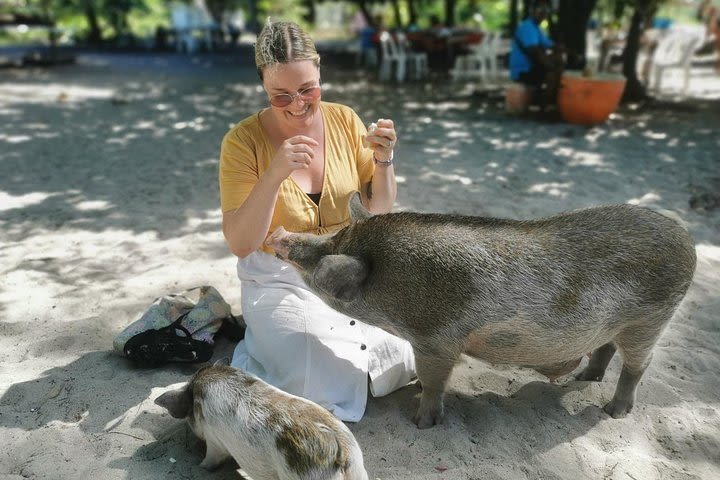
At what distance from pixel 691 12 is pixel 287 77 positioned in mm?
47415

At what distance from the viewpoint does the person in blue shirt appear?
1009 centimetres

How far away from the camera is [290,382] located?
2.99 metres

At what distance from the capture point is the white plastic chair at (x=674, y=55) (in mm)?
13109

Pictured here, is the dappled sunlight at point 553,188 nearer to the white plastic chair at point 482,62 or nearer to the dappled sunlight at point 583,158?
the dappled sunlight at point 583,158

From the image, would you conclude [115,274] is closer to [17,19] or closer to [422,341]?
[422,341]

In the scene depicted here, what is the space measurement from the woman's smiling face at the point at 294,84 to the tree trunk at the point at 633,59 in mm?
10509

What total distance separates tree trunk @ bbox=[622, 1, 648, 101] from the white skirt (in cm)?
1058

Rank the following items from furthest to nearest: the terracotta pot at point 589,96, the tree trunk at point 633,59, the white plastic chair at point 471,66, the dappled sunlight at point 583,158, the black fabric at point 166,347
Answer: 1. the white plastic chair at point 471,66
2. the tree trunk at point 633,59
3. the terracotta pot at point 589,96
4. the dappled sunlight at point 583,158
5. the black fabric at point 166,347

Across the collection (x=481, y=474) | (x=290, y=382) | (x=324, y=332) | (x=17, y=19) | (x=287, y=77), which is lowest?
(x=481, y=474)

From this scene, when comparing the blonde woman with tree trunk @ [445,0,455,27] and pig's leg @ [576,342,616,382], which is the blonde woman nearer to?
pig's leg @ [576,342,616,382]

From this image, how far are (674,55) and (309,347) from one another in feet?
49.9

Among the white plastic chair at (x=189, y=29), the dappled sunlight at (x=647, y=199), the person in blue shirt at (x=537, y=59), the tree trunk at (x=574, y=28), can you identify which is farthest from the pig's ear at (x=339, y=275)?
the white plastic chair at (x=189, y=29)

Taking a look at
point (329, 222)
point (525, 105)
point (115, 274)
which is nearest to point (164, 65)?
point (525, 105)

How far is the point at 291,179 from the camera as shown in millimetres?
3158
